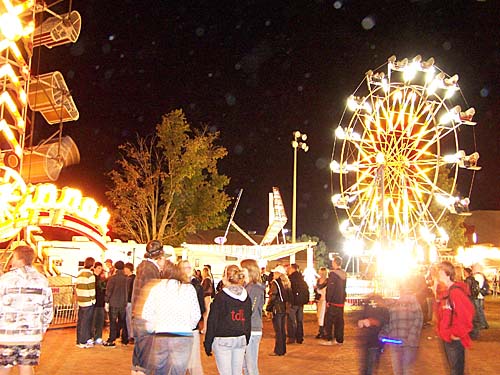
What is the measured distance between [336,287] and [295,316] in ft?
4.00

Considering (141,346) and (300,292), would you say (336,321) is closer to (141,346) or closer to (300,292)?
(300,292)

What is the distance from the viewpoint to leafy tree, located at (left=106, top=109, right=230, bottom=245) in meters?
33.0

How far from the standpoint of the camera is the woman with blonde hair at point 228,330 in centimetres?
641

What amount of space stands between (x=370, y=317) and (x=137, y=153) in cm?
2747

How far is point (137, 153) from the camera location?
33250 millimetres

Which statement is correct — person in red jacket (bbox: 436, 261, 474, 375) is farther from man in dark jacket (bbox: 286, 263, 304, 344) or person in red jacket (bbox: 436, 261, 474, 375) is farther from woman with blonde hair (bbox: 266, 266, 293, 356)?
man in dark jacket (bbox: 286, 263, 304, 344)

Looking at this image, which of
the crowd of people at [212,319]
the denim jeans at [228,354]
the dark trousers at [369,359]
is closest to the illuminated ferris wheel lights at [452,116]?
the crowd of people at [212,319]

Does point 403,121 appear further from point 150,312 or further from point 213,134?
point 150,312

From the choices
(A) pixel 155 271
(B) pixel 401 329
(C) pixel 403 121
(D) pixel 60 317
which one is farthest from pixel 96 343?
(C) pixel 403 121

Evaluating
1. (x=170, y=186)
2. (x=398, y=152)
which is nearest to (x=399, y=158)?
(x=398, y=152)

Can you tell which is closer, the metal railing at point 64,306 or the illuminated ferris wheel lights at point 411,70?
the metal railing at point 64,306

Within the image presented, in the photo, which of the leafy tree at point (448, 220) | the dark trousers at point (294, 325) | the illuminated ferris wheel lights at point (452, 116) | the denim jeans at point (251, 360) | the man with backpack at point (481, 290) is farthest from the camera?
the leafy tree at point (448, 220)

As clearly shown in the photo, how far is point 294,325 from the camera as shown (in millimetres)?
13500

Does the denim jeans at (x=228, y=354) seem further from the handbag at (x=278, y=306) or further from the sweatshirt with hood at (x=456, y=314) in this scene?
the handbag at (x=278, y=306)
